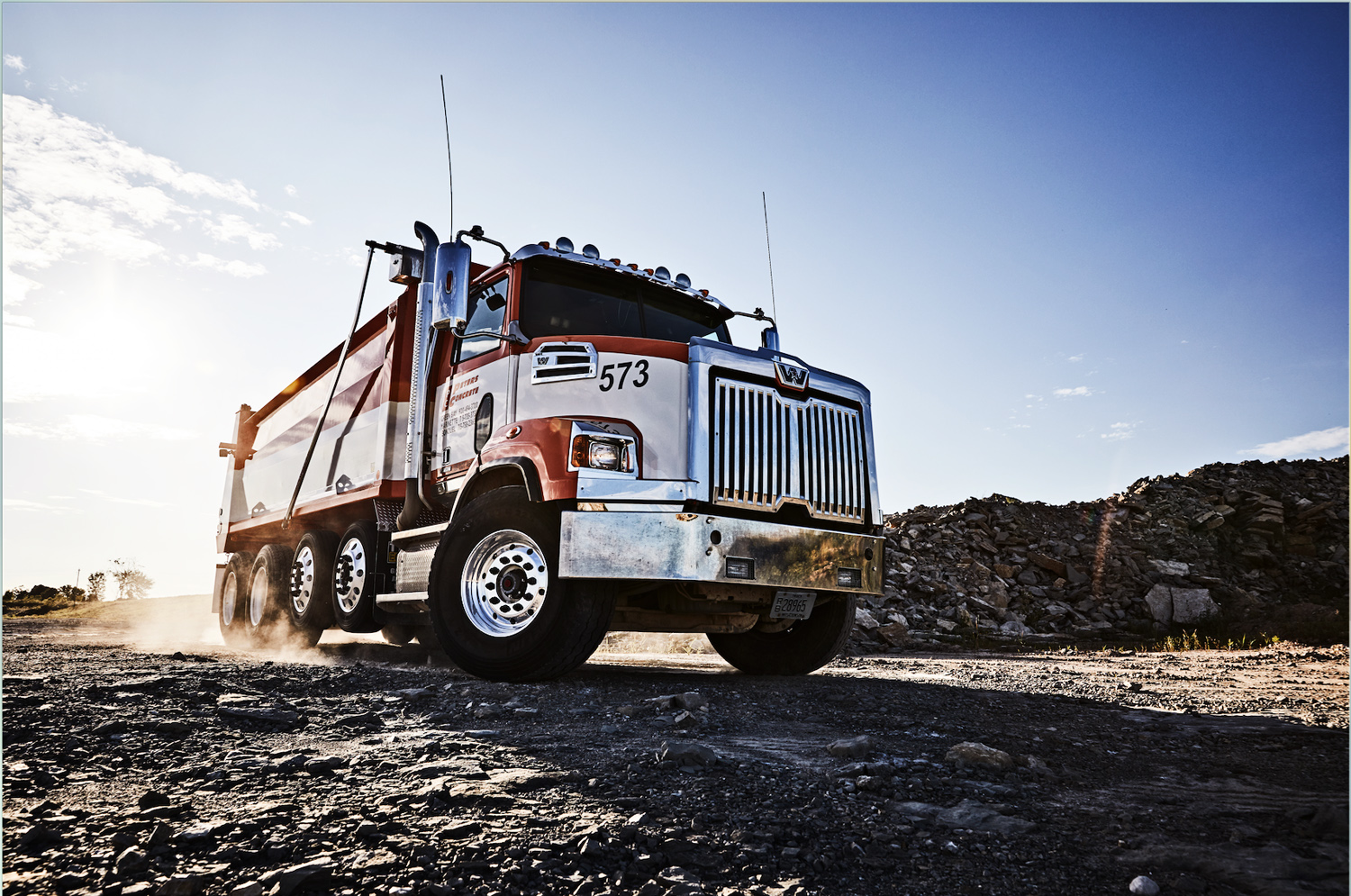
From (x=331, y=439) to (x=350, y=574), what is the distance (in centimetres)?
179

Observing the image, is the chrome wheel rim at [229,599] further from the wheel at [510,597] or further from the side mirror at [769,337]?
the side mirror at [769,337]

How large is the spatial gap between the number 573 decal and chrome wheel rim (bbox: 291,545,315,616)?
15.7 ft

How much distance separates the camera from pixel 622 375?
5.46 m

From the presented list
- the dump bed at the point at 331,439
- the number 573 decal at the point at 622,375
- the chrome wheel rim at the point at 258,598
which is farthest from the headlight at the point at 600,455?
the chrome wheel rim at the point at 258,598

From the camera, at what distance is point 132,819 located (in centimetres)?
254

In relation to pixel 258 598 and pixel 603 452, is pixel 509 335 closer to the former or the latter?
pixel 603 452

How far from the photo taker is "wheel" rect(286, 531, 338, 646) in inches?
331

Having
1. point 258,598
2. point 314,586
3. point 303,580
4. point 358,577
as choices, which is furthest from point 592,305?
point 258,598

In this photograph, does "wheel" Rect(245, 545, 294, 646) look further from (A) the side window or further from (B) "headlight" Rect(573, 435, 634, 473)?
(B) "headlight" Rect(573, 435, 634, 473)

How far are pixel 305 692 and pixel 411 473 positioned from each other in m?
2.38

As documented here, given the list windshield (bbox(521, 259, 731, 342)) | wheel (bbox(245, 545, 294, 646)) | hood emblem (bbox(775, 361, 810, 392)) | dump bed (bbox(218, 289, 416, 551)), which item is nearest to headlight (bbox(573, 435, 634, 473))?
windshield (bbox(521, 259, 731, 342))

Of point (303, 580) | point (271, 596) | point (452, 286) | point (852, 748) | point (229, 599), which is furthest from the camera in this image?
point (229, 599)

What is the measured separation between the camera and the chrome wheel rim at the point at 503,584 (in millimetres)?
5383

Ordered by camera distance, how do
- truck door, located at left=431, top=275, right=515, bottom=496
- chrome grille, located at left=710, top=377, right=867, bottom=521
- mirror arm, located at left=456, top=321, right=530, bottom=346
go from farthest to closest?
truck door, located at left=431, top=275, right=515, bottom=496 < mirror arm, located at left=456, top=321, right=530, bottom=346 < chrome grille, located at left=710, top=377, right=867, bottom=521
